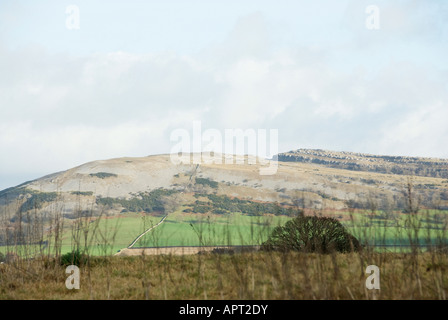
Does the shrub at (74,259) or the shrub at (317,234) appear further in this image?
the shrub at (317,234)

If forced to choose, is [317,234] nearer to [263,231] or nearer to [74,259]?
[263,231]

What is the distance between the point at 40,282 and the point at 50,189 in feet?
624

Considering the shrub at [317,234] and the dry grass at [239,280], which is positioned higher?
the shrub at [317,234]

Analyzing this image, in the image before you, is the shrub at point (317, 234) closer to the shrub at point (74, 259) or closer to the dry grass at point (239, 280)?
the dry grass at point (239, 280)

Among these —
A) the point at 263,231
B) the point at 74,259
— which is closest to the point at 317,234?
the point at 263,231

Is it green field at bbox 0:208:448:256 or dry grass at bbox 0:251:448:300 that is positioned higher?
green field at bbox 0:208:448:256

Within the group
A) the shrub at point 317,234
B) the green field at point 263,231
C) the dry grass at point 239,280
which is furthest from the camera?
the shrub at point 317,234

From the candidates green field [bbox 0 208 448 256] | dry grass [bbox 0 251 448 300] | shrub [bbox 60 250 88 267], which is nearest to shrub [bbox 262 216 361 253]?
green field [bbox 0 208 448 256]

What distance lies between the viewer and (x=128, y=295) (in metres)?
11.4

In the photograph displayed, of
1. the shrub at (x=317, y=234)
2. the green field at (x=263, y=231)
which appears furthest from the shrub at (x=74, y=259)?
the shrub at (x=317, y=234)

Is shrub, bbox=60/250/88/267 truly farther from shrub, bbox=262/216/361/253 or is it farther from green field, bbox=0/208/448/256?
shrub, bbox=262/216/361/253

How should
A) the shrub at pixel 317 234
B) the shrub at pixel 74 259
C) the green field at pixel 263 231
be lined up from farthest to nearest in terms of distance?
1. the shrub at pixel 317 234
2. the shrub at pixel 74 259
3. the green field at pixel 263 231

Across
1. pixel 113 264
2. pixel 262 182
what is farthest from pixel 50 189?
pixel 113 264
